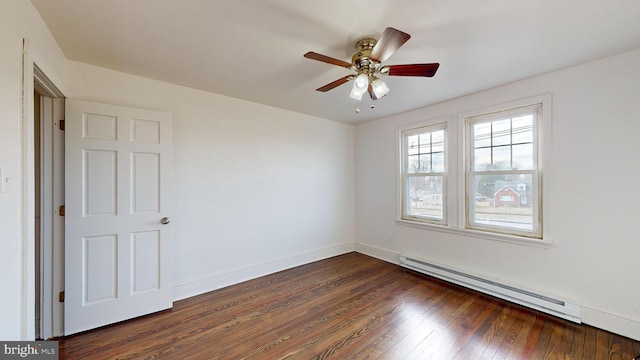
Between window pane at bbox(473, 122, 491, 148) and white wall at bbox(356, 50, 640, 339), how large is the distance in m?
0.28

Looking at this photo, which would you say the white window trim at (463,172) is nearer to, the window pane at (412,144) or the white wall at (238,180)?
the window pane at (412,144)

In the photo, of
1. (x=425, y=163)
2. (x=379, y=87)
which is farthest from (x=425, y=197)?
(x=379, y=87)

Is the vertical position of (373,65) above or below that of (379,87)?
above

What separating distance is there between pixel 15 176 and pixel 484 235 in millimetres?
4007

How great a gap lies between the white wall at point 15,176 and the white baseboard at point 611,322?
13.7 ft

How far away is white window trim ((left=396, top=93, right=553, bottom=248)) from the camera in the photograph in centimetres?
245

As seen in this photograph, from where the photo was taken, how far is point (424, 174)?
3588 millimetres

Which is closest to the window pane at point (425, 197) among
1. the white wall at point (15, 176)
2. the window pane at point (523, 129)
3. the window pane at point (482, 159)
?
the window pane at point (482, 159)

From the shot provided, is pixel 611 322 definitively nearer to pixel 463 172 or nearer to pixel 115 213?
pixel 463 172

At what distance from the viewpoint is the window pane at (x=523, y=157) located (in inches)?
103

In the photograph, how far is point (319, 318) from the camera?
2.35 m

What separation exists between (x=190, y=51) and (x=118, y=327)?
8.31ft

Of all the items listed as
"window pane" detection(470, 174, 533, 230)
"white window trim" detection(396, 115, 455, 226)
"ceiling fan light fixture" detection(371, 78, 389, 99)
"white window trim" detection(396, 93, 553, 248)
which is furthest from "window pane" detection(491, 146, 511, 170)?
"ceiling fan light fixture" detection(371, 78, 389, 99)

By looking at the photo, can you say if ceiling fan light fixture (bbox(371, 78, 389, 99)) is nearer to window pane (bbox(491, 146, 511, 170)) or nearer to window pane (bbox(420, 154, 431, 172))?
window pane (bbox(491, 146, 511, 170))
